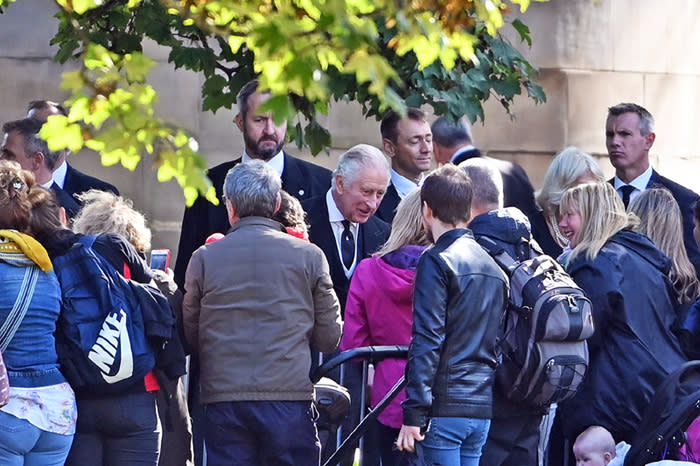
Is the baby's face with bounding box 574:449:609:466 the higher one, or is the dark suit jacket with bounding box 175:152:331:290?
the dark suit jacket with bounding box 175:152:331:290

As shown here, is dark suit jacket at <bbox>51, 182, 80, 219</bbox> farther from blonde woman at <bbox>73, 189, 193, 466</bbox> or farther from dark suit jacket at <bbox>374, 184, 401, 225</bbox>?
dark suit jacket at <bbox>374, 184, 401, 225</bbox>

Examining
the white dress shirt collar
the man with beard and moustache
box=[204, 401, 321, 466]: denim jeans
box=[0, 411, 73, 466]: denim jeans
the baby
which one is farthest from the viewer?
the white dress shirt collar

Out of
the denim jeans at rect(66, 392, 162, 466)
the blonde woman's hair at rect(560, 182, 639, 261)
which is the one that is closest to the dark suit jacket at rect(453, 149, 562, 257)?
the blonde woman's hair at rect(560, 182, 639, 261)

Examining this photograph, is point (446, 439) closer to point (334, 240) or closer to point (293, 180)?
point (334, 240)

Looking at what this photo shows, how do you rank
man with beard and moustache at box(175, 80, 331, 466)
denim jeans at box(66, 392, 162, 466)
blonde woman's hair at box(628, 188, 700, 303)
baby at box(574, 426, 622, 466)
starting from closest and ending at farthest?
denim jeans at box(66, 392, 162, 466)
baby at box(574, 426, 622, 466)
blonde woman's hair at box(628, 188, 700, 303)
man with beard and moustache at box(175, 80, 331, 466)

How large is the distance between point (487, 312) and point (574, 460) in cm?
123

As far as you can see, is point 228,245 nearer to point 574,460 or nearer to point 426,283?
point 426,283

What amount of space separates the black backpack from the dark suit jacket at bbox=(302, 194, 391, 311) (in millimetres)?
1342

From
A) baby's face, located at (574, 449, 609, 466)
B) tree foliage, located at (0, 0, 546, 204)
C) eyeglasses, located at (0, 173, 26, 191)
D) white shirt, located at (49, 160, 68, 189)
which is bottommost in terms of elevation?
baby's face, located at (574, 449, 609, 466)

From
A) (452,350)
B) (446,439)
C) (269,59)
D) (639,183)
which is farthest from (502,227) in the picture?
(269,59)

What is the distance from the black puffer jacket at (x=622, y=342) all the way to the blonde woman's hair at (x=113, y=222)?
Answer: 2064mm

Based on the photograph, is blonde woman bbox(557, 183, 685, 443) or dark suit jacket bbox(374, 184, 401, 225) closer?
blonde woman bbox(557, 183, 685, 443)

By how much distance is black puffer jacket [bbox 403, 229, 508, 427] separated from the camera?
21.2 feet

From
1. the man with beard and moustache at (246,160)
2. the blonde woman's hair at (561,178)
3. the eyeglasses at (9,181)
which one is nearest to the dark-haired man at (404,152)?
the man with beard and moustache at (246,160)
